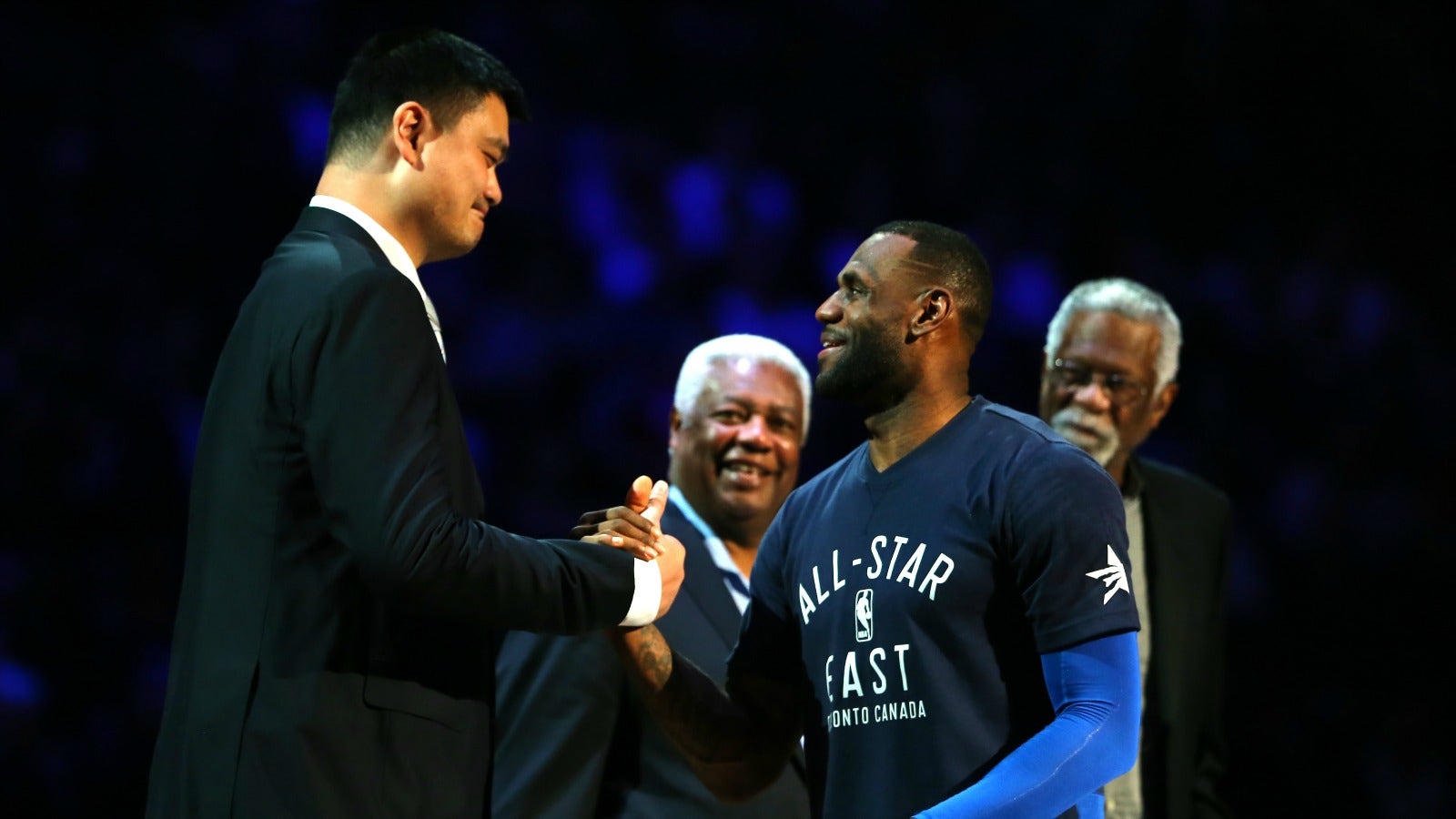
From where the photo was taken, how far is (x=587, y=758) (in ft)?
8.64

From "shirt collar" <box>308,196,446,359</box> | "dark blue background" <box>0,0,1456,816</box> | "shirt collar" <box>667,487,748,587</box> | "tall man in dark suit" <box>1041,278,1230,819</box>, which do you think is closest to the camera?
"shirt collar" <box>308,196,446,359</box>

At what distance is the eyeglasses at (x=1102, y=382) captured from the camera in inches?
125

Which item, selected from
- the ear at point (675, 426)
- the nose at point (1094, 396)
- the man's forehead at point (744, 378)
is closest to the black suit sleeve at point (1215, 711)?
the nose at point (1094, 396)

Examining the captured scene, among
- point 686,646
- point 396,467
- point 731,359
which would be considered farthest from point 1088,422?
point 396,467

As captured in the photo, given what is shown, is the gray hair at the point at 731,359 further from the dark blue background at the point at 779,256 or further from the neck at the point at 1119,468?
the dark blue background at the point at 779,256

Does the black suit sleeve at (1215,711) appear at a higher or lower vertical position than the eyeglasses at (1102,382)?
lower

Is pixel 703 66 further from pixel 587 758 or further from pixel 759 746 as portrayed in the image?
pixel 759 746

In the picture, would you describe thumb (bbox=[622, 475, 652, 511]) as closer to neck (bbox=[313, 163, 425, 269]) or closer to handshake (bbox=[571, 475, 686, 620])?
handshake (bbox=[571, 475, 686, 620])

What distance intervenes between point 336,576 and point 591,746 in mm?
1077

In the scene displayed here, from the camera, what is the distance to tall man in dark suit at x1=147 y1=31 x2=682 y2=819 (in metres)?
1.61

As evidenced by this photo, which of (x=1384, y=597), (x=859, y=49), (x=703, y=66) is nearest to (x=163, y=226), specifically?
(x=703, y=66)

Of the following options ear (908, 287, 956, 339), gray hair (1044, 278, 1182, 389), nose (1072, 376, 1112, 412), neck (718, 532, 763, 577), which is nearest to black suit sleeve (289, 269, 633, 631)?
ear (908, 287, 956, 339)

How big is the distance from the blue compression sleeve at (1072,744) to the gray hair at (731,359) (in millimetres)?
1518

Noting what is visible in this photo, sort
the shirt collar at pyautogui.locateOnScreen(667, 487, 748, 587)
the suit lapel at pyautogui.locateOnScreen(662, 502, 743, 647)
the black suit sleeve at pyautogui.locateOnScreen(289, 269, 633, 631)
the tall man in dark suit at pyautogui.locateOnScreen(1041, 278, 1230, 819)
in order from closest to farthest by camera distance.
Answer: the black suit sleeve at pyautogui.locateOnScreen(289, 269, 633, 631), the suit lapel at pyautogui.locateOnScreen(662, 502, 743, 647), the tall man in dark suit at pyautogui.locateOnScreen(1041, 278, 1230, 819), the shirt collar at pyautogui.locateOnScreen(667, 487, 748, 587)
